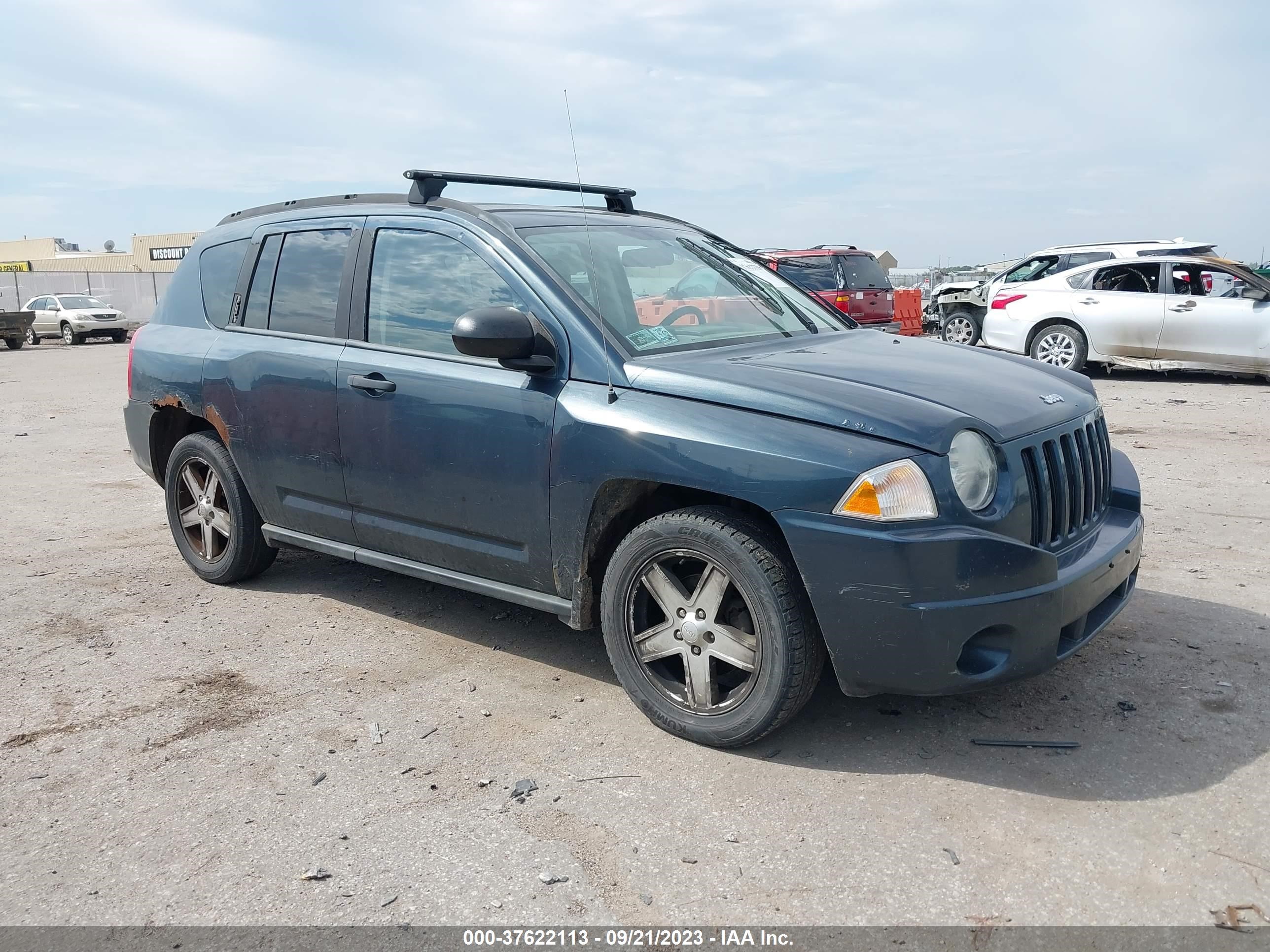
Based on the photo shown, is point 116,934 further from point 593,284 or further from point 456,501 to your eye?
point 593,284

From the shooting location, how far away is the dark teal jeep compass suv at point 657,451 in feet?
10.2

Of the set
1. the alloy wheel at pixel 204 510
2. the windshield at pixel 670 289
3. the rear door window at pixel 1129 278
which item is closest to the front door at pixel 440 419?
the windshield at pixel 670 289

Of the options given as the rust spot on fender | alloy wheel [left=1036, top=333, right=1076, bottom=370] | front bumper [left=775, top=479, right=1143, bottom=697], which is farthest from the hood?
alloy wheel [left=1036, top=333, right=1076, bottom=370]

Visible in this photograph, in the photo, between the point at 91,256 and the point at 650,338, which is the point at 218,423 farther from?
the point at 91,256

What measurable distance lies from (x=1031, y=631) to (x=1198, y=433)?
744 centimetres

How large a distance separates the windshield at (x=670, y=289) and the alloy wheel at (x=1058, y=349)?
9.81 metres

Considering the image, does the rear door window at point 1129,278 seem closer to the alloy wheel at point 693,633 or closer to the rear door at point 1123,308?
the rear door at point 1123,308

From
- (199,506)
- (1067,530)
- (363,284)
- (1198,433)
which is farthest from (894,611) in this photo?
(1198,433)

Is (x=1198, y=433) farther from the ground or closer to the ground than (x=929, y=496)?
closer to the ground

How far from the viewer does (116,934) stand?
102 inches

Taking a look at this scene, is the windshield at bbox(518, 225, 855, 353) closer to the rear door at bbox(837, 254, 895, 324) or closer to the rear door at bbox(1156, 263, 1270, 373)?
the rear door at bbox(1156, 263, 1270, 373)

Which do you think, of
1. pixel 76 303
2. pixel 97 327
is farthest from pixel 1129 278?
pixel 76 303

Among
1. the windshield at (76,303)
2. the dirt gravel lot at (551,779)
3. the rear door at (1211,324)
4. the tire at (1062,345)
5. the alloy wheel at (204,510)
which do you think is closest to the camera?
the dirt gravel lot at (551,779)

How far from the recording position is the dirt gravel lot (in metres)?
2.71
